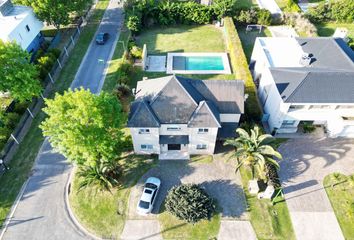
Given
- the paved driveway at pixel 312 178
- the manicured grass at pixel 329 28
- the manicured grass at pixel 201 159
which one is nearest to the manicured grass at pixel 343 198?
the paved driveway at pixel 312 178

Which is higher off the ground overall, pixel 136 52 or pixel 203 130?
pixel 203 130

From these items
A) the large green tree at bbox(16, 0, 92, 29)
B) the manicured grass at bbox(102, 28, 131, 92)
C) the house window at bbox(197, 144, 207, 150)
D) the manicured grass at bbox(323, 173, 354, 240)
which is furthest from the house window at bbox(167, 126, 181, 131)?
the large green tree at bbox(16, 0, 92, 29)

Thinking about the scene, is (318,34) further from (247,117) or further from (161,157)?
(161,157)

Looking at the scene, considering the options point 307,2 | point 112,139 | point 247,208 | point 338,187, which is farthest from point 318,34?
point 112,139

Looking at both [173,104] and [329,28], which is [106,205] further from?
[329,28]

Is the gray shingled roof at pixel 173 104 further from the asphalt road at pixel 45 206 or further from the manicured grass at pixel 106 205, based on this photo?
the asphalt road at pixel 45 206

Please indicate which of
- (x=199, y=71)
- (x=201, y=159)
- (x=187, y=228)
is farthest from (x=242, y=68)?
(x=187, y=228)

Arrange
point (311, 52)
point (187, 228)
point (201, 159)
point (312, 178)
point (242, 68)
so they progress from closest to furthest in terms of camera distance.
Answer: point (187, 228) < point (312, 178) < point (201, 159) < point (311, 52) < point (242, 68)
